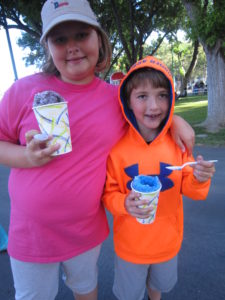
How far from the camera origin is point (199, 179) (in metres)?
1.49

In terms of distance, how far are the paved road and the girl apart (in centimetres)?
100

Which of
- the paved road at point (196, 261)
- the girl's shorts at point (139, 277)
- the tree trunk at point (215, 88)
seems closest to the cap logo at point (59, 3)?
the girl's shorts at point (139, 277)

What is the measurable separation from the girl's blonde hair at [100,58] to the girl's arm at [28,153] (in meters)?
0.51

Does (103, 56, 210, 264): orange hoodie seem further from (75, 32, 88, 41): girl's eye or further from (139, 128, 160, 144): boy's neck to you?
(75, 32, 88, 41): girl's eye

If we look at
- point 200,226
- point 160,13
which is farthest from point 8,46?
point 200,226

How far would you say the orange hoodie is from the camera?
1.66 metres

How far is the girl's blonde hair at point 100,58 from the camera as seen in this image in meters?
1.60

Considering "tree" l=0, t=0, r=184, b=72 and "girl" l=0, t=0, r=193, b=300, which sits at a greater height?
"tree" l=0, t=0, r=184, b=72

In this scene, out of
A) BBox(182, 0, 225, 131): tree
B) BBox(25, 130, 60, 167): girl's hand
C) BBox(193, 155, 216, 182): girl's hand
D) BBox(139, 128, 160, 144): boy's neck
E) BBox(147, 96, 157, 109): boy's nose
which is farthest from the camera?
BBox(182, 0, 225, 131): tree

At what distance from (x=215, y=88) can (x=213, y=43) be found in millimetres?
1391

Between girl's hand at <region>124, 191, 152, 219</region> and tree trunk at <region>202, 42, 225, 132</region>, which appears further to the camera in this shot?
tree trunk at <region>202, 42, 225, 132</region>

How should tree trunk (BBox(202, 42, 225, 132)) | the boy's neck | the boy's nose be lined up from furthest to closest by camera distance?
tree trunk (BBox(202, 42, 225, 132)) < the boy's neck < the boy's nose

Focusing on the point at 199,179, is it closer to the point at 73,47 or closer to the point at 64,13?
the point at 73,47

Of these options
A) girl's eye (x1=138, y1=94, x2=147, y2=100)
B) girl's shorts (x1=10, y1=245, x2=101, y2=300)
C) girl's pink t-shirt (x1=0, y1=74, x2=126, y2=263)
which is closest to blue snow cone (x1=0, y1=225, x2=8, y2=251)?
girl's shorts (x1=10, y1=245, x2=101, y2=300)
